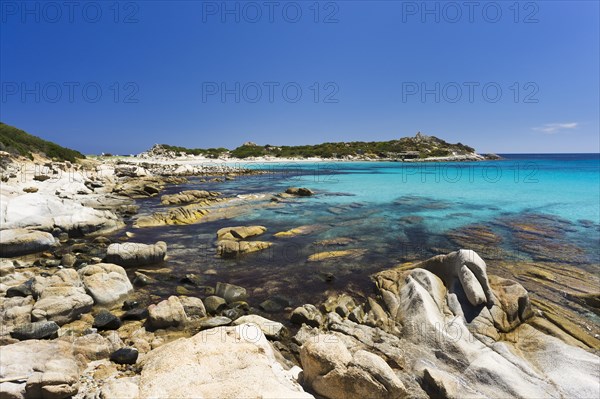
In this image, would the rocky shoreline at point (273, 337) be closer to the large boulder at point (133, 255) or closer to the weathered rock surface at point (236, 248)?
the large boulder at point (133, 255)

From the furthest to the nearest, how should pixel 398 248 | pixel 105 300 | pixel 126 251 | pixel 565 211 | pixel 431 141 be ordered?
pixel 431 141, pixel 565 211, pixel 398 248, pixel 126 251, pixel 105 300

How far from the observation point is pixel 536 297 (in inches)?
378

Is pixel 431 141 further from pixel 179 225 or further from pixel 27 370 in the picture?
pixel 27 370

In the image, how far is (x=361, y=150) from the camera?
490 ft

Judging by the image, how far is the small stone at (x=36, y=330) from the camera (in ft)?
19.5

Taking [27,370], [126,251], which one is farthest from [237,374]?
[126,251]

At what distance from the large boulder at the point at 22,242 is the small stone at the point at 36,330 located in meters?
7.68

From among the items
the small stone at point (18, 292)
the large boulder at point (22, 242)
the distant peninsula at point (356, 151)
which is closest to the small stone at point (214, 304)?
the small stone at point (18, 292)

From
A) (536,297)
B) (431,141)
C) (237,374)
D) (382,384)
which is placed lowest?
(536,297)

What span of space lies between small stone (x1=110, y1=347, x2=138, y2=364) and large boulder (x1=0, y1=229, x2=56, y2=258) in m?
9.95

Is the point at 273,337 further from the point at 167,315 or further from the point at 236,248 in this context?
the point at 236,248

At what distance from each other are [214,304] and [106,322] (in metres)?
2.63

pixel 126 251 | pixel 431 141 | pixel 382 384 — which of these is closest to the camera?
pixel 382 384

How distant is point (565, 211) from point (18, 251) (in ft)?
125
